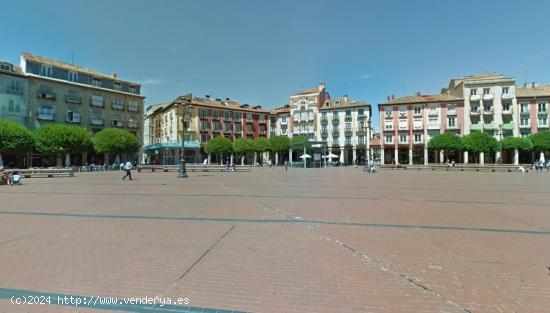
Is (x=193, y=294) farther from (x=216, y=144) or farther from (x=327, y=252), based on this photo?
(x=216, y=144)

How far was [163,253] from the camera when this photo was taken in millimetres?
4742

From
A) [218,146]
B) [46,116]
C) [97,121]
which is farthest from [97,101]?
[218,146]

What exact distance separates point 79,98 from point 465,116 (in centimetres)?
6816

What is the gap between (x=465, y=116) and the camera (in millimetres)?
56000

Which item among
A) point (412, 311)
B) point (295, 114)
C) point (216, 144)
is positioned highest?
point (295, 114)

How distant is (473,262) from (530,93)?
68.3m

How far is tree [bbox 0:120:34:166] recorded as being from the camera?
32531 millimetres

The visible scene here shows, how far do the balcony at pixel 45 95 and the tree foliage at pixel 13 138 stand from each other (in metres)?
10.4

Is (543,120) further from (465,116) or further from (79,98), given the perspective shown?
(79,98)

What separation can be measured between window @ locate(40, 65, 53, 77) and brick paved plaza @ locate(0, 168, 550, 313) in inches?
1837

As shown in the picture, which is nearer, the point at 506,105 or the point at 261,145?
the point at 506,105

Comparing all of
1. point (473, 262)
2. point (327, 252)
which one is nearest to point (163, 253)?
point (327, 252)

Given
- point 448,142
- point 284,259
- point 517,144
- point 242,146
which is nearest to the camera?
point 284,259

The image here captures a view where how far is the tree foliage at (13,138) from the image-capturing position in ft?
107
